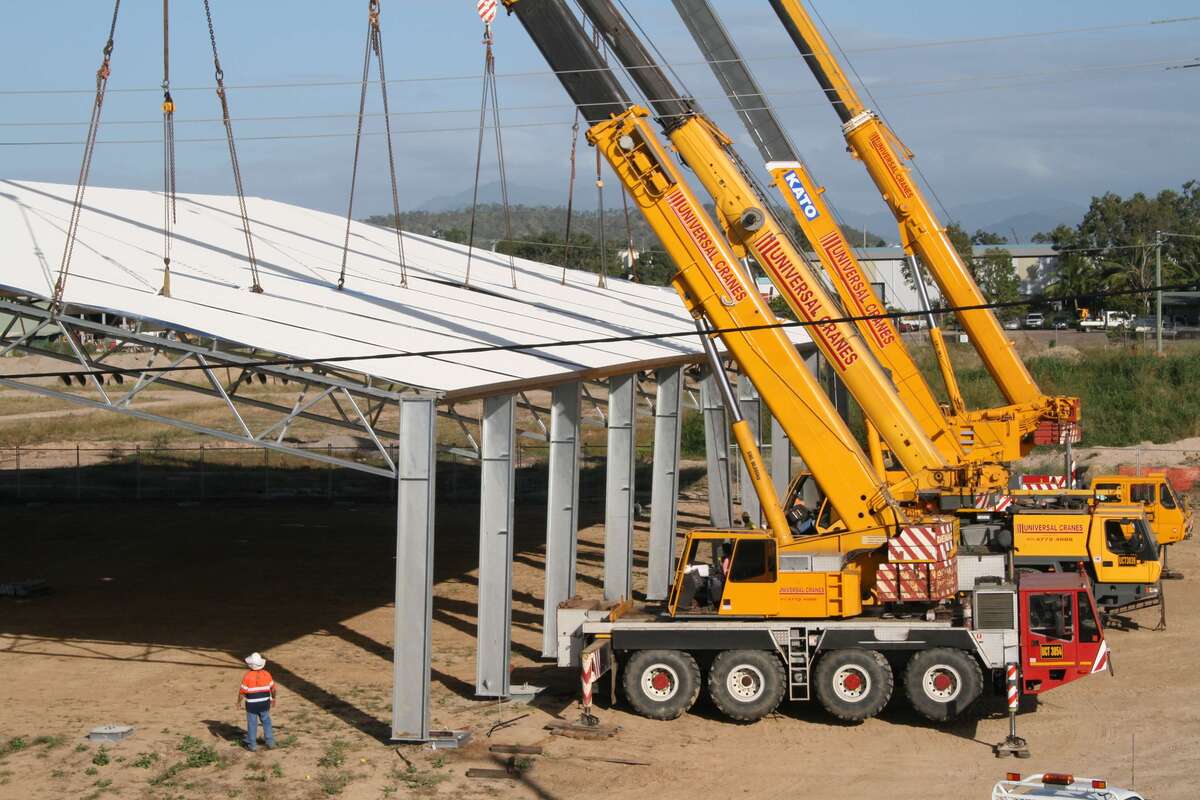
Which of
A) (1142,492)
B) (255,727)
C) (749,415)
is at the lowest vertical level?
(255,727)

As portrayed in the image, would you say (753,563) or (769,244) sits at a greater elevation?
(769,244)

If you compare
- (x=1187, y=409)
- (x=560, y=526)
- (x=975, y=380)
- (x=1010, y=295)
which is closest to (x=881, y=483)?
(x=560, y=526)

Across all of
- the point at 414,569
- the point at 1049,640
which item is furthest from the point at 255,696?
the point at 1049,640

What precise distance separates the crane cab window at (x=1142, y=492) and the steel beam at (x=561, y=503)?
13929mm

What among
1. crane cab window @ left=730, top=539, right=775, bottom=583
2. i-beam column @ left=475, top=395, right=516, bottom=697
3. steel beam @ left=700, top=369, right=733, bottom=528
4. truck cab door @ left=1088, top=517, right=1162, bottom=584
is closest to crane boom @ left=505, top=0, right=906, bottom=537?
crane cab window @ left=730, top=539, right=775, bottom=583

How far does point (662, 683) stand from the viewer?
18766 millimetres

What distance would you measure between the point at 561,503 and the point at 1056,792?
459 inches

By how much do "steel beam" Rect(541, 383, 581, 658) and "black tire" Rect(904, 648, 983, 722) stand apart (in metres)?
6.10

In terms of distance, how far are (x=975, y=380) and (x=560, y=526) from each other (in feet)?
144

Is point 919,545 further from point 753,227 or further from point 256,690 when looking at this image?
point 256,690

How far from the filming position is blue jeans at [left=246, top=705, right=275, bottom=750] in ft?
54.7

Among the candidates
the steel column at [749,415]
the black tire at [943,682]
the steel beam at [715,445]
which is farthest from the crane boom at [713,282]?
the steel column at [749,415]

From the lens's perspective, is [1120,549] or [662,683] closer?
[662,683]

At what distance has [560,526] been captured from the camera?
72.8 feet
